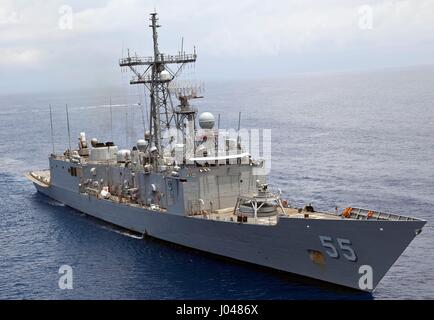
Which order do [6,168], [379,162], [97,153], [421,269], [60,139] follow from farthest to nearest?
[60,139]
[6,168]
[379,162]
[97,153]
[421,269]

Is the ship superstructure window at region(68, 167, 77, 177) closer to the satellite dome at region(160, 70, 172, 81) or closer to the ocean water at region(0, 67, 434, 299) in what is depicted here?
the ocean water at region(0, 67, 434, 299)

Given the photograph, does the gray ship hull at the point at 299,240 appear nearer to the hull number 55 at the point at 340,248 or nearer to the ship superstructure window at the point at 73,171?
the hull number 55 at the point at 340,248

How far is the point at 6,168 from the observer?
5966cm

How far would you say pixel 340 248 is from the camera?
76.5 feet

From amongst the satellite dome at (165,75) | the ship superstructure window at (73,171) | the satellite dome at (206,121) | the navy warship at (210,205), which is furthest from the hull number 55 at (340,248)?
the ship superstructure window at (73,171)

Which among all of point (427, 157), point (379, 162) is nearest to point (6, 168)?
point (379, 162)

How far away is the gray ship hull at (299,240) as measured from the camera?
22.2 meters

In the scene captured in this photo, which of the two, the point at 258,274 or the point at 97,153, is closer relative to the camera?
the point at 258,274

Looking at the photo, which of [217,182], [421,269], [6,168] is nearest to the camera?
[421,269]

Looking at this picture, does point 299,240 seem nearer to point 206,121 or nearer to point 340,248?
point 340,248

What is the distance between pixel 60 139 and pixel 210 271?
59.1m

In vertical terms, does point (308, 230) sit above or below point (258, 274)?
above

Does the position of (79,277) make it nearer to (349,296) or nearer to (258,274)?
(258,274)

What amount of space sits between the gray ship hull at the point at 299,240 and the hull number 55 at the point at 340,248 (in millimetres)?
117
